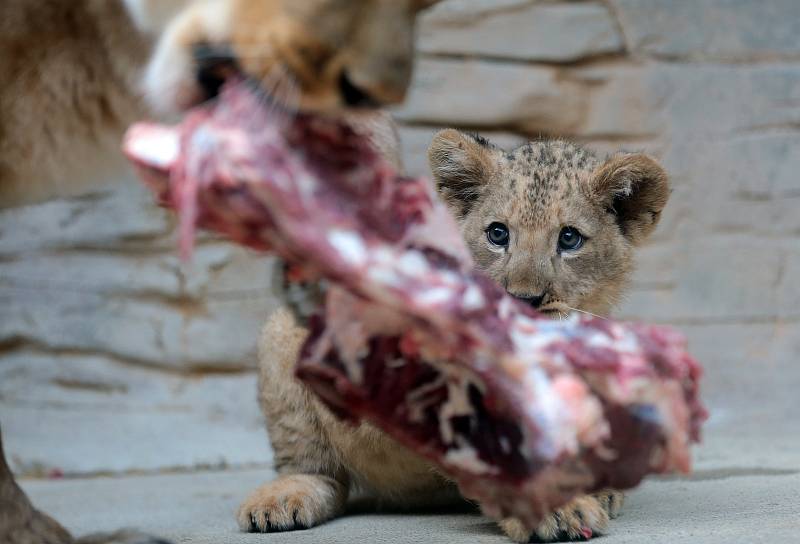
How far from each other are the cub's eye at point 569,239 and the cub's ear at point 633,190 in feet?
0.50

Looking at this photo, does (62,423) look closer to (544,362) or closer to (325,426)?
(325,426)

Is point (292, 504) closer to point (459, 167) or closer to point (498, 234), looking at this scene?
point (498, 234)

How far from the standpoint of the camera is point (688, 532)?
2.25 m

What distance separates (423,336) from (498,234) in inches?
59.5

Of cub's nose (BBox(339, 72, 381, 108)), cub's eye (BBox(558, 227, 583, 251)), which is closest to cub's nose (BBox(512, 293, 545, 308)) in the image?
cub's eye (BBox(558, 227, 583, 251))

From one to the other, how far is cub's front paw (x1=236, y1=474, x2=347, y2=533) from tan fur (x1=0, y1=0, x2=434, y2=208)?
944mm

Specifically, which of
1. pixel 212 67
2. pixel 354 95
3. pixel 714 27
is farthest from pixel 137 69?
pixel 714 27

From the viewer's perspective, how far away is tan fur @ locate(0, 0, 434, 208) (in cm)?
163

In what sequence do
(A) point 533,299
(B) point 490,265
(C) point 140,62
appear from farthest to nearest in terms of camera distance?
(B) point 490,265
(A) point 533,299
(C) point 140,62

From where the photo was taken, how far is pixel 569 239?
3111mm

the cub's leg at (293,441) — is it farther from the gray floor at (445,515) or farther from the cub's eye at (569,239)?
the cub's eye at (569,239)

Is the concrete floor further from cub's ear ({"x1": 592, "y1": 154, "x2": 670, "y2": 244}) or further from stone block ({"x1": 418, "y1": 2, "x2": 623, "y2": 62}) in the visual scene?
stone block ({"x1": 418, "y1": 2, "x2": 623, "y2": 62})

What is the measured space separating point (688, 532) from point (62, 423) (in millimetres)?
3535

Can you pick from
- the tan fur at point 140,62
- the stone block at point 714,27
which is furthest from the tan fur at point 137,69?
the stone block at point 714,27
